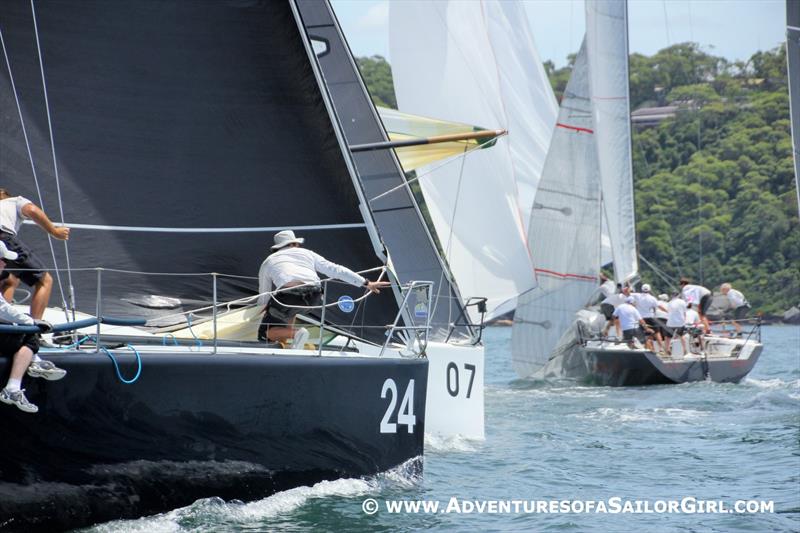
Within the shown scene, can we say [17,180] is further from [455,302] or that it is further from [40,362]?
[455,302]

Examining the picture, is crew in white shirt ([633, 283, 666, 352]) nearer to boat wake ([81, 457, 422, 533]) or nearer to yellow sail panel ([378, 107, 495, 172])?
yellow sail panel ([378, 107, 495, 172])

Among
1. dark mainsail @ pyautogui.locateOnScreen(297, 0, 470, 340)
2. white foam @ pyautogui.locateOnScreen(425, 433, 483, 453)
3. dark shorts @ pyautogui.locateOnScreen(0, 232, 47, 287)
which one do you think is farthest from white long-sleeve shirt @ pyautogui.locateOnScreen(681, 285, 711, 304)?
dark shorts @ pyautogui.locateOnScreen(0, 232, 47, 287)

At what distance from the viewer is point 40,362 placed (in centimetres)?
615

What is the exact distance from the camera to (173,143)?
29.4 ft

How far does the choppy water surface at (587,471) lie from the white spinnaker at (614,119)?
5996 mm

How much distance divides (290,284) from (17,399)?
2387 mm

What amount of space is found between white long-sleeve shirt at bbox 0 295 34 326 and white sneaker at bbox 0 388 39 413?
368 millimetres

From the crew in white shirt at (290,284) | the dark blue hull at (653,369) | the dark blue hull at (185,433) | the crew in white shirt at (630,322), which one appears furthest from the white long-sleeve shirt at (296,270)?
the crew in white shirt at (630,322)

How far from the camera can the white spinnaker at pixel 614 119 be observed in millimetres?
22422

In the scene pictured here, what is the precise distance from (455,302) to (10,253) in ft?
22.4

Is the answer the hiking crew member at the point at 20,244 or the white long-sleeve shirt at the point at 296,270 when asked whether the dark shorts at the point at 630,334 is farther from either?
the hiking crew member at the point at 20,244

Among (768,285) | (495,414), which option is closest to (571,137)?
(495,414)

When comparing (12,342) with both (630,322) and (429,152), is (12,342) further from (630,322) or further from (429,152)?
(630,322)

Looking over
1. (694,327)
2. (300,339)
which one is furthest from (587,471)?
(694,327)
